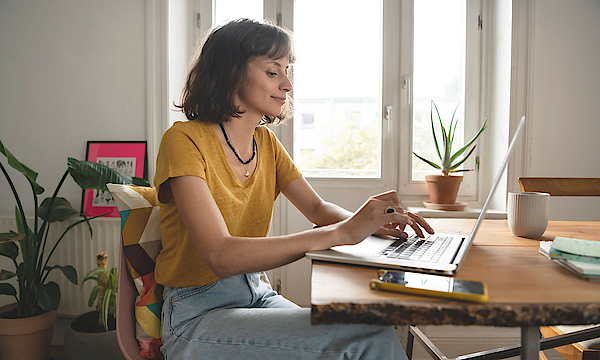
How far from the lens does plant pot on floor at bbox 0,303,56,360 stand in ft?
5.54

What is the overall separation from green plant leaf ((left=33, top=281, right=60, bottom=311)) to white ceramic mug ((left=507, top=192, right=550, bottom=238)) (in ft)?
6.16

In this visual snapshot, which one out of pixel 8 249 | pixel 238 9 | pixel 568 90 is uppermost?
pixel 238 9

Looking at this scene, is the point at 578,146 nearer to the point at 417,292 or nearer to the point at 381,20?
the point at 381,20

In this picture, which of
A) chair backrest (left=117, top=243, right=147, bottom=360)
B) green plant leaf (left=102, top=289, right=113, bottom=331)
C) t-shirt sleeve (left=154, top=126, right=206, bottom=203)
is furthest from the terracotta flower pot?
green plant leaf (left=102, top=289, right=113, bottom=331)

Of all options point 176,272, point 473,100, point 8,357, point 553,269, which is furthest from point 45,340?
point 473,100

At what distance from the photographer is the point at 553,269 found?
67 centimetres

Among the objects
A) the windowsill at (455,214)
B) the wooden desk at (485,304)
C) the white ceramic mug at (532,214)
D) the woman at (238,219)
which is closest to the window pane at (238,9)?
the woman at (238,219)

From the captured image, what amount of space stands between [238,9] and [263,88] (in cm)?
137

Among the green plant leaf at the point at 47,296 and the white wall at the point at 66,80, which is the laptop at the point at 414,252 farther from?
the white wall at the point at 66,80

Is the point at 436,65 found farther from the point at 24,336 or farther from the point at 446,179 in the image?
the point at 24,336

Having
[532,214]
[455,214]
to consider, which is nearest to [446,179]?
[455,214]

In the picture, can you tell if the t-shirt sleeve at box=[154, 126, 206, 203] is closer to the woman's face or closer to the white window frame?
the woman's face

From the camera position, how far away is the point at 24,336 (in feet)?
5.59

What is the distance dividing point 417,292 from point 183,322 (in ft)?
1.97
